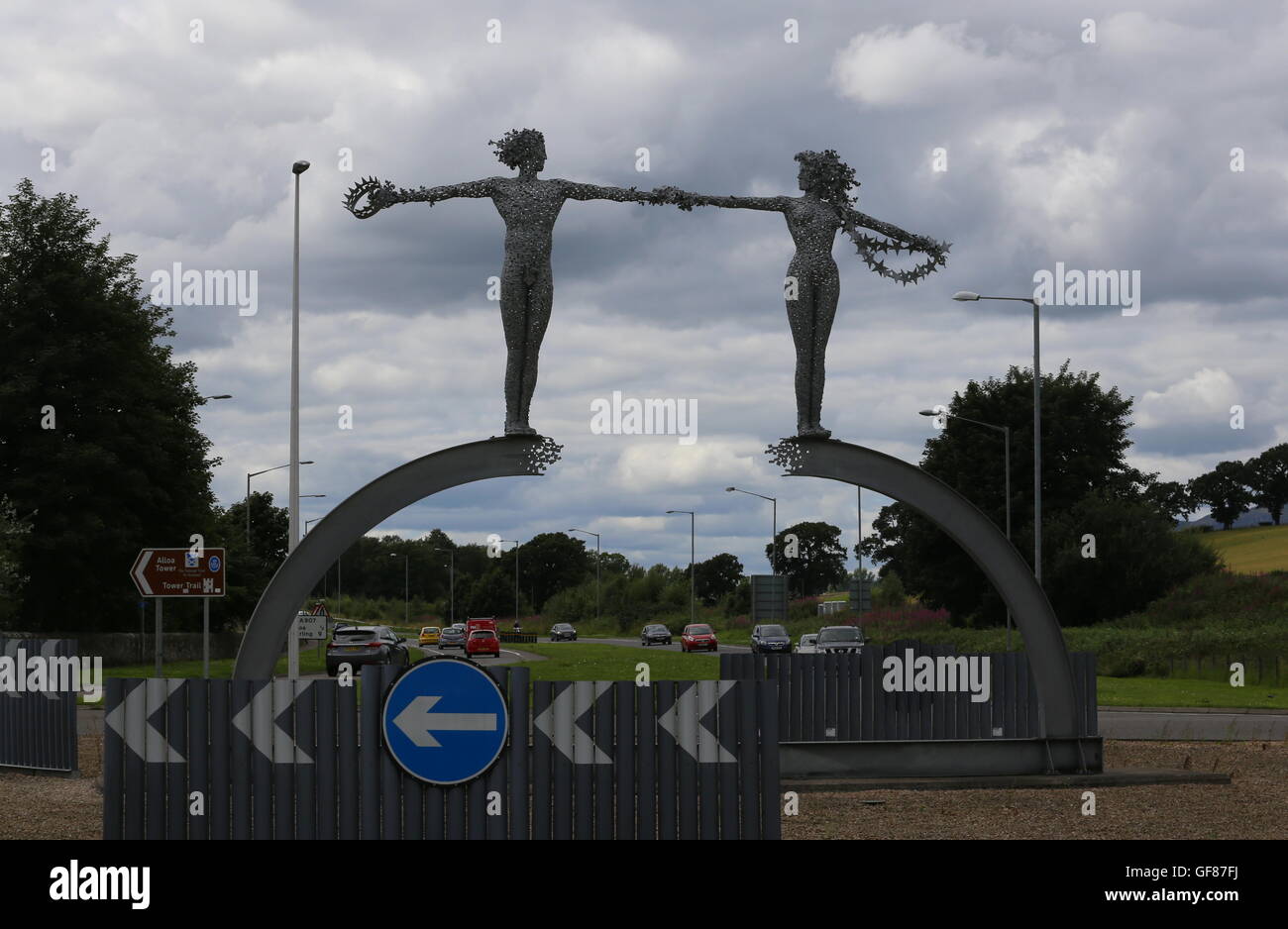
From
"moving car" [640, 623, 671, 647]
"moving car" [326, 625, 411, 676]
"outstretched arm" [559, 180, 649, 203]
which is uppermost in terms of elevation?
"outstretched arm" [559, 180, 649, 203]

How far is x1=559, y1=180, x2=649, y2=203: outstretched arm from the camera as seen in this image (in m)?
13.0

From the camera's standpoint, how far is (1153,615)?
52.4 m

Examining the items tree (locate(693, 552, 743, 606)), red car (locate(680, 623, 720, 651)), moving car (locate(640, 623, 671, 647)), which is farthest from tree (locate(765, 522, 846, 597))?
red car (locate(680, 623, 720, 651))

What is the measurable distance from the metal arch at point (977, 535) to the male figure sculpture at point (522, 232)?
2.38 meters

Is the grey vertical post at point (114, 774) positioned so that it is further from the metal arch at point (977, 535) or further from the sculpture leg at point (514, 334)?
the metal arch at point (977, 535)

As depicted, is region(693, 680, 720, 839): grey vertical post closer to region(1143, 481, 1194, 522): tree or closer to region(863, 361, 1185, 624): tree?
region(863, 361, 1185, 624): tree

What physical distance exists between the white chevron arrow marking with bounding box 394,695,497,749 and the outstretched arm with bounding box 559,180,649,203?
219 inches

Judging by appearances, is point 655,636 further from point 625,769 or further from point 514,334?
point 625,769

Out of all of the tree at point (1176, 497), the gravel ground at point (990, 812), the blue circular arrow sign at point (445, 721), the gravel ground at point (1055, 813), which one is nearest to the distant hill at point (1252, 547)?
the tree at point (1176, 497)

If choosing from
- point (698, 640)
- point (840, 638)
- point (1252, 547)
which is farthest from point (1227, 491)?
point (840, 638)

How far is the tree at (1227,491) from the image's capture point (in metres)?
103

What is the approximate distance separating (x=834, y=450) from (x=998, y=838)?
3698 mm

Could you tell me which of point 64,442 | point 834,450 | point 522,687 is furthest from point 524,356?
point 64,442
